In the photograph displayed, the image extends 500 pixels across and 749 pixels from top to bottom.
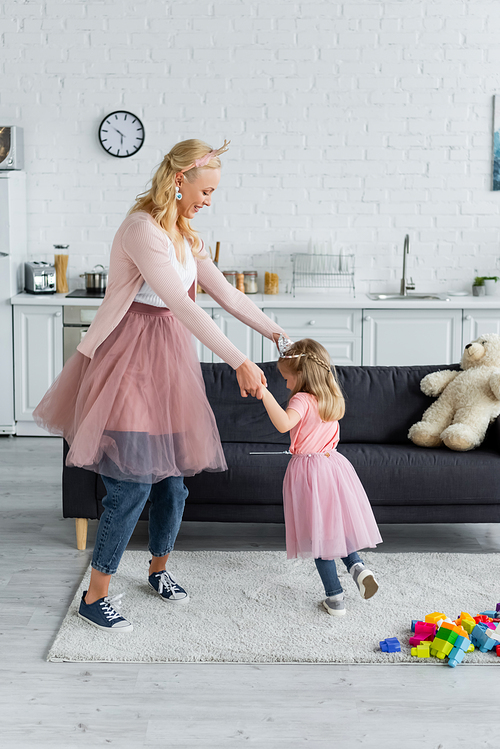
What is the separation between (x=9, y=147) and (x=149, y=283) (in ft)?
10.2

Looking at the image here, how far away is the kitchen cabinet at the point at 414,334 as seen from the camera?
15.4 feet

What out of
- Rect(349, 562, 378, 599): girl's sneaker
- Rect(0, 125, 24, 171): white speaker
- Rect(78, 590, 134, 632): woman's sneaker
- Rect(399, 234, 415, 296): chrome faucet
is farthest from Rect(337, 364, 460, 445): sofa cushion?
Rect(0, 125, 24, 171): white speaker

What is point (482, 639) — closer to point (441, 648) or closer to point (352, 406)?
point (441, 648)

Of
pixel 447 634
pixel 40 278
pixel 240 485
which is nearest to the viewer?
pixel 447 634

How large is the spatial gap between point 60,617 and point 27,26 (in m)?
3.88

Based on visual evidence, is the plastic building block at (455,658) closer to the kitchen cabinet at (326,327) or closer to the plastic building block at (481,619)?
the plastic building block at (481,619)

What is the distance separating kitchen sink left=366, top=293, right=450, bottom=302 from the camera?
15.5ft

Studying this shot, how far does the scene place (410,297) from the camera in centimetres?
503

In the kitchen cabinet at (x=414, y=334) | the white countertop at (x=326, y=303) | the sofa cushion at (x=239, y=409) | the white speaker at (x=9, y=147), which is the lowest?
the sofa cushion at (x=239, y=409)

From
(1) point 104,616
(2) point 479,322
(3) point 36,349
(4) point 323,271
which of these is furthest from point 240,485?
(4) point 323,271

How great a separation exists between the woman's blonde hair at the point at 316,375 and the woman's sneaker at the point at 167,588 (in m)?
0.74

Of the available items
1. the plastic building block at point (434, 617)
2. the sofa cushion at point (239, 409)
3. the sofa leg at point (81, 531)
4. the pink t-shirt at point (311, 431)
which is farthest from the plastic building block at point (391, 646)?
the sofa leg at point (81, 531)

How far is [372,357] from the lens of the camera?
15.5ft

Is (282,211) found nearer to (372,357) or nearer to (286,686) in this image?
(372,357)
